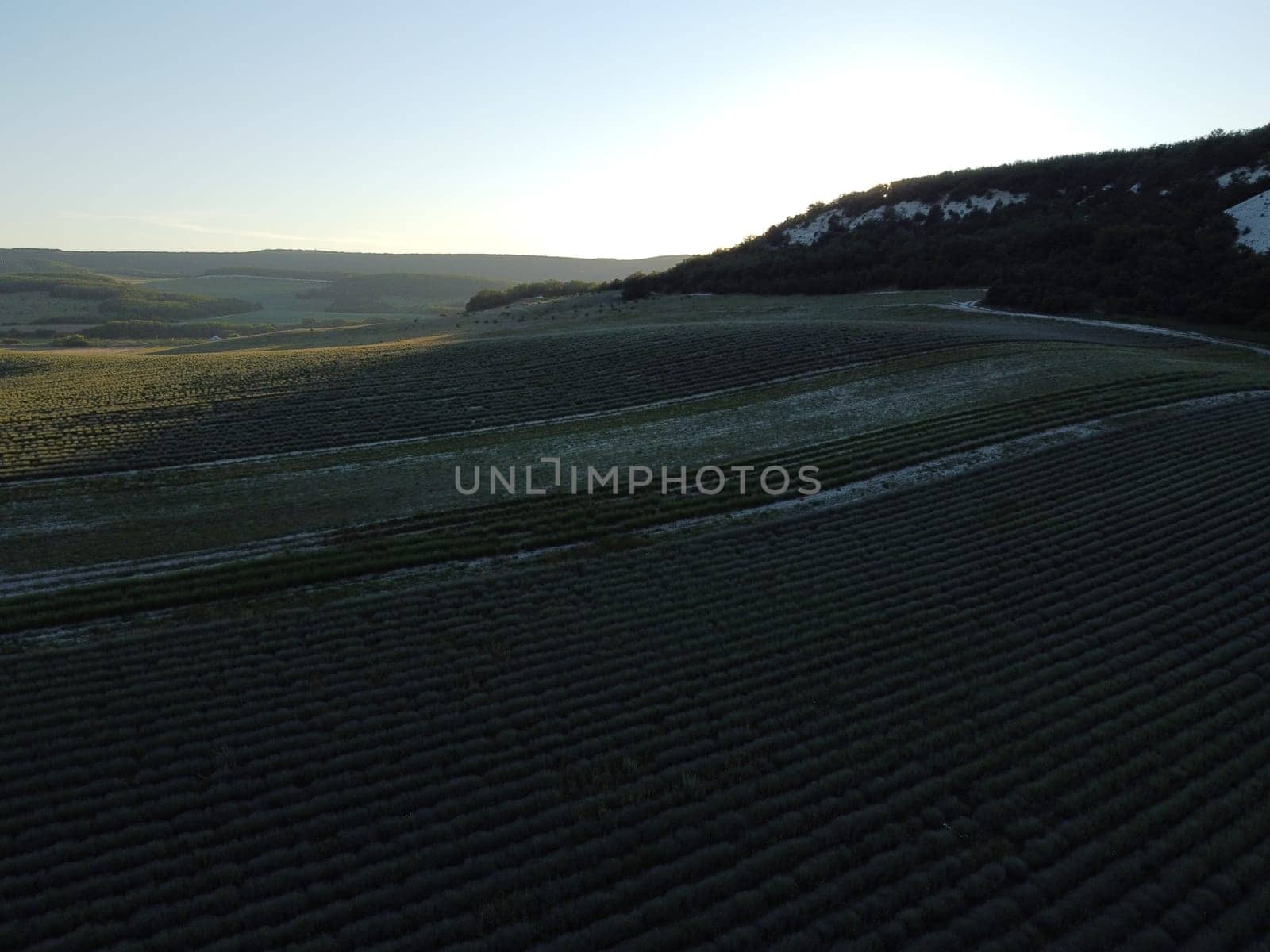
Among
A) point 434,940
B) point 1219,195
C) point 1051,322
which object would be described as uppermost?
point 1219,195

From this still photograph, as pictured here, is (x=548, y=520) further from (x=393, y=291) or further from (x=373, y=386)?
(x=393, y=291)

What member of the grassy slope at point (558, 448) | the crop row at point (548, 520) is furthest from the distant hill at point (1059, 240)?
the crop row at point (548, 520)

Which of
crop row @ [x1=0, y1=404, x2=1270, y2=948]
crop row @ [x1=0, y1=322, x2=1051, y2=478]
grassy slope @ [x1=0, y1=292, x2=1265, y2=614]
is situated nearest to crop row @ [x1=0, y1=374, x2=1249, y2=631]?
grassy slope @ [x1=0, y1=292, x2=1265, y2=614]

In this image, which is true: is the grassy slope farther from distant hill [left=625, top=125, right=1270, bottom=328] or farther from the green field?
distant hill [left=625, top=125, right=1270, bottom=328]

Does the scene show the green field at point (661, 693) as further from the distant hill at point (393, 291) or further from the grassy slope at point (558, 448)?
the distant hill at point (393, 291)

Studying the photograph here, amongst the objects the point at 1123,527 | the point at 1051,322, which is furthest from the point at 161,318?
the point at 1123,527

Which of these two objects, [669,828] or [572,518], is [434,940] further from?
[572,518]

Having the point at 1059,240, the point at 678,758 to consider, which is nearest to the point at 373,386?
the point at 678,758
